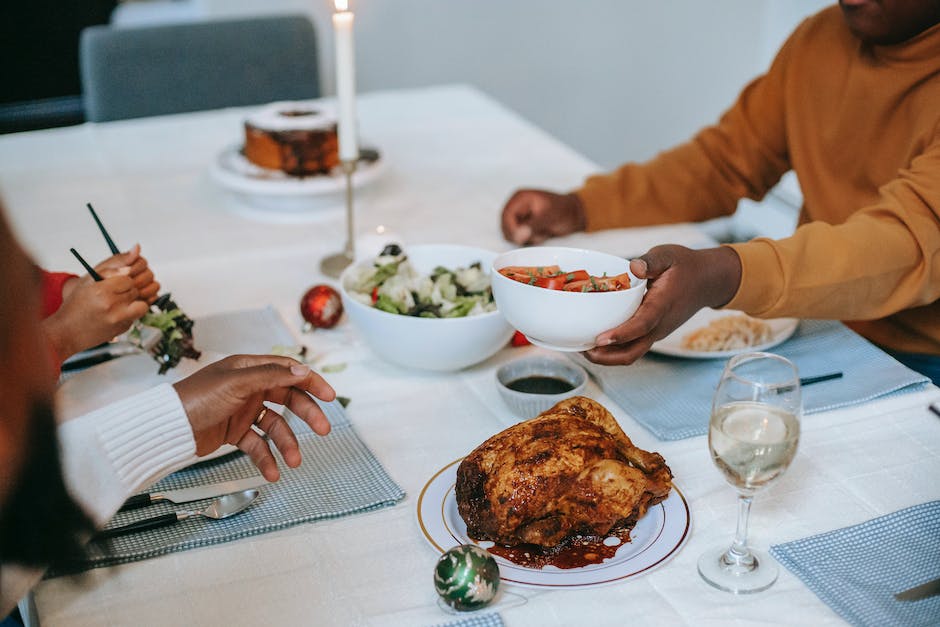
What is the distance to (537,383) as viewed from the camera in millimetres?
1172

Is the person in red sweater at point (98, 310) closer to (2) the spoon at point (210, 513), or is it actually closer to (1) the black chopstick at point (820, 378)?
(2) the spoon at point (210, 513)

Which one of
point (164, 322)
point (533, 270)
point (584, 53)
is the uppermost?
point (533, 270)

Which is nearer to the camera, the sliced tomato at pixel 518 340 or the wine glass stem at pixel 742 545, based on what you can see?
the wine glass stem at pixel 742 545

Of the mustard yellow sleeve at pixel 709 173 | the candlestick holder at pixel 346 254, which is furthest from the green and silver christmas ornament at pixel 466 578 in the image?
the mustard yellow sleeve at pixel 709 173

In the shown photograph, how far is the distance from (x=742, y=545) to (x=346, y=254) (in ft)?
3.07

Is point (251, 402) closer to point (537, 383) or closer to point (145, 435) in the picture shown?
point (145, 435)

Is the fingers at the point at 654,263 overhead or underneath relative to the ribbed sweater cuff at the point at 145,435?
overhead

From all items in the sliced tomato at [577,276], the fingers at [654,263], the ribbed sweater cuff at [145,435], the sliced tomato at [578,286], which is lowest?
the ribbed sweater cuff at [145,435]

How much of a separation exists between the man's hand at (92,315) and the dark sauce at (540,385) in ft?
1.57

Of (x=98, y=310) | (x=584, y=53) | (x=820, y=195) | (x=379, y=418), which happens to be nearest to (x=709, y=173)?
(x=820, y=195)

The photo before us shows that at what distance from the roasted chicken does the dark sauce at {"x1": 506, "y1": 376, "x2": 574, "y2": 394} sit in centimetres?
22

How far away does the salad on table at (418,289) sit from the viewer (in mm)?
1239

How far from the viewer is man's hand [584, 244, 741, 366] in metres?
1.06

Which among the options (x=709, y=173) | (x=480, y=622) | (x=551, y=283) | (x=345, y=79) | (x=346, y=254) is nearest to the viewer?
(x=480, y=622)
